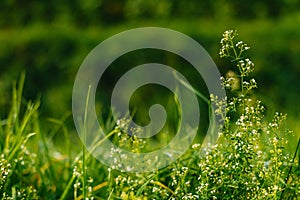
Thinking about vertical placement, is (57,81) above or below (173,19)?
below

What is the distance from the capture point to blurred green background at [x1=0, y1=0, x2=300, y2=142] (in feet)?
23.7

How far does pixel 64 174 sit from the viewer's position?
2980 millimetres

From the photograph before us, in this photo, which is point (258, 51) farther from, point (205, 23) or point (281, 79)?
point (205, 23)

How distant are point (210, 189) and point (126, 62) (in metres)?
5.55

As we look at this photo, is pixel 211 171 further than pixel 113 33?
No

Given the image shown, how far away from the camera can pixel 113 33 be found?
7910mm

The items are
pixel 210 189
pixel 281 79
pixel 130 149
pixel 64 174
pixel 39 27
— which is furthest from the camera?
pixel 39 27

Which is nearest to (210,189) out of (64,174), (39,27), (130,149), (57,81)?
(130,149)

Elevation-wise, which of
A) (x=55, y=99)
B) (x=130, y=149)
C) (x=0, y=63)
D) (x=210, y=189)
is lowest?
(x=210, y=189)

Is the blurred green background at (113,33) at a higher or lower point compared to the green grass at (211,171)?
higher

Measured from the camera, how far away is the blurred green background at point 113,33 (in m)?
7.22

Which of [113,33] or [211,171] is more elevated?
[113,33]

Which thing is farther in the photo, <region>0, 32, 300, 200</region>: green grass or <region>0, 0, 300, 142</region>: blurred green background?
<region>0, 0, 300, 142</region>: blurred green background

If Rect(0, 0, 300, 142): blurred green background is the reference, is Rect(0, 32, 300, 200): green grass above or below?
below
